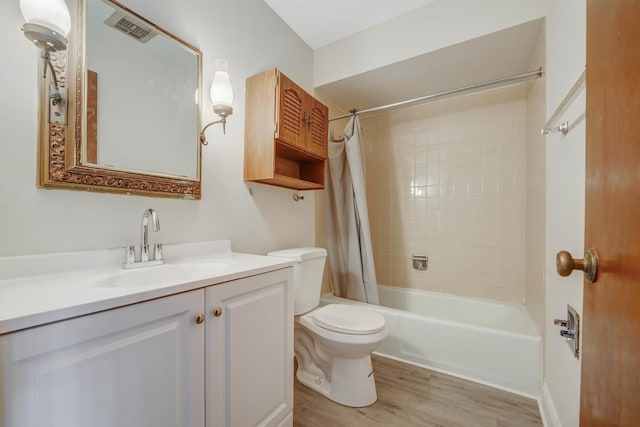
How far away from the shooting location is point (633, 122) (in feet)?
1.14

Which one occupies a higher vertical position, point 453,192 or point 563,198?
point 453,192

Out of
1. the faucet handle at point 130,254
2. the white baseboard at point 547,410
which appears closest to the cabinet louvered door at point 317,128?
the faucet handle at point 130,254

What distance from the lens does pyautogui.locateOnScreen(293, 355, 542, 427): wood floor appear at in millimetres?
1326

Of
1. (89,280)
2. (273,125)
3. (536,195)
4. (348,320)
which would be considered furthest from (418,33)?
(89,280)

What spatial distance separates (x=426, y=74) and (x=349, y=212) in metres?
1.27

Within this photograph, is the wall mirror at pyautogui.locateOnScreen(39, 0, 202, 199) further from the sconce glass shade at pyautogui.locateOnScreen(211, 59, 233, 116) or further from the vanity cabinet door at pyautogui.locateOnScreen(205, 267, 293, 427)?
the vanity cabinet door at pyautogui.locateOnScreen(205, 267, 293, 427)

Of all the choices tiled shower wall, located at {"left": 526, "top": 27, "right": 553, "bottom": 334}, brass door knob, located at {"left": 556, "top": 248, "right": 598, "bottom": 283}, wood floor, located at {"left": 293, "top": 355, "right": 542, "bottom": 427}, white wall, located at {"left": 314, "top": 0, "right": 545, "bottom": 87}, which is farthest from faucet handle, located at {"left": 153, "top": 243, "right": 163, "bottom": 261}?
tiled shower wall, located at {"left": 526, "top": 27, "right": 553, "bottom": 334}

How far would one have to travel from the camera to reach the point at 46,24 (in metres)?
0.79

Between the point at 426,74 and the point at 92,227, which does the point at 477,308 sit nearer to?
the point at 426,74

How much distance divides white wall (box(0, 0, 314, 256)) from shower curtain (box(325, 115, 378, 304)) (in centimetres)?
28

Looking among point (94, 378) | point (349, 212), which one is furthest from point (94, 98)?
point (349, 212)

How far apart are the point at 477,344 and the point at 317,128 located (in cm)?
182

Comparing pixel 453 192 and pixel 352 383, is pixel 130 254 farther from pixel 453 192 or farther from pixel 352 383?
pixel 453 192

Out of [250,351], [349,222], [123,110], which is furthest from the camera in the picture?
[349,222]
